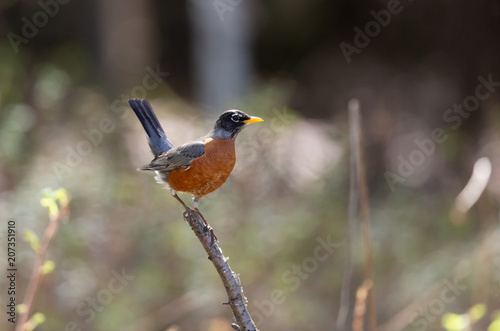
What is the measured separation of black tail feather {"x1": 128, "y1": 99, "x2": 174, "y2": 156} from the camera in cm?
386

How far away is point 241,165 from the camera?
8328 millimetres

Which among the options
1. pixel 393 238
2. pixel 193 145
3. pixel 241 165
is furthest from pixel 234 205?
pixel 193 145

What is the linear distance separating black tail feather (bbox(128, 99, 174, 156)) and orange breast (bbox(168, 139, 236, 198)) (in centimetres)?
68

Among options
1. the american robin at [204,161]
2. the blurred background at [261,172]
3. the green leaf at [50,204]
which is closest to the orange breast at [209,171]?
the american robin at [204,161]

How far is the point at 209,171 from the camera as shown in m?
3.10

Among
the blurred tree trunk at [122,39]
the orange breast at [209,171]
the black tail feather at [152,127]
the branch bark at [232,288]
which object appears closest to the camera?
the branch bark at [232,288]

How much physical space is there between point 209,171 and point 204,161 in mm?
92

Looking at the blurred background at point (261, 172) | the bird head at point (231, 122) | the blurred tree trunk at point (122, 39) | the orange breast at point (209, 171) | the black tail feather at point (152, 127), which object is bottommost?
the orange breast at point (209, 171)

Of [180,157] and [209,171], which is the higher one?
[180,157]

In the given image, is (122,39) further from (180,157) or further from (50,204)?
(50,204)

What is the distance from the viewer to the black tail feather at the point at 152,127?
152 inches

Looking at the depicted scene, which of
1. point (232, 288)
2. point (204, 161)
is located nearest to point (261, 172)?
point (204, 161)

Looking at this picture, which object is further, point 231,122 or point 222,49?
point 222,49

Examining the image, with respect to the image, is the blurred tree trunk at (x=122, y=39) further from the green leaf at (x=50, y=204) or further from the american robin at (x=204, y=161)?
the green leaf at (x=50, y=204)
